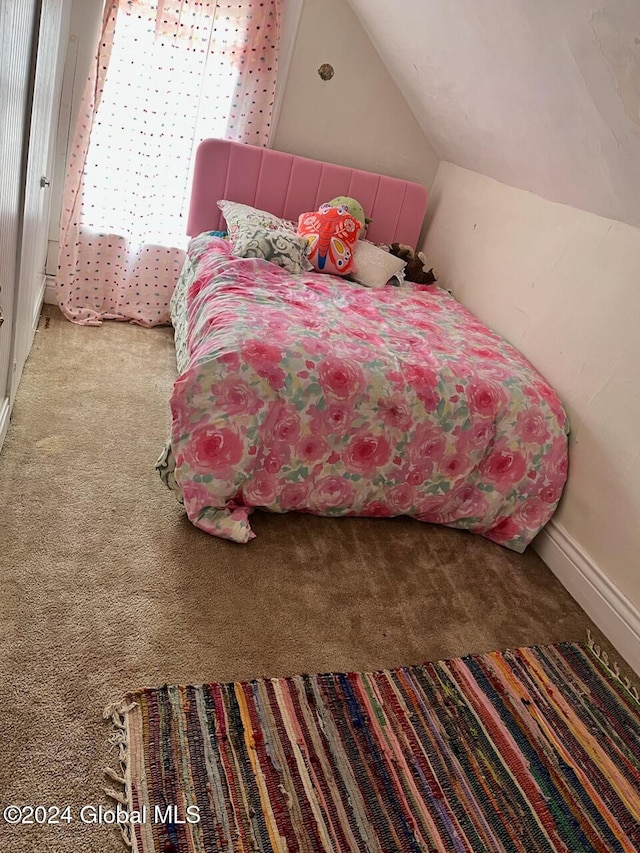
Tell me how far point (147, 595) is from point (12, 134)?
1232 millimetres

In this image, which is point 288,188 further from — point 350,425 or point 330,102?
point 350,425

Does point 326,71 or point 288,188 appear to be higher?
point 326,71

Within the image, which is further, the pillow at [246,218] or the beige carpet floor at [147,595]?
the pillow at [246,218]

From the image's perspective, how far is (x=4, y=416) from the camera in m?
2.22

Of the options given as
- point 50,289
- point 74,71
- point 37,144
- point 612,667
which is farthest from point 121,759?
point 74,71

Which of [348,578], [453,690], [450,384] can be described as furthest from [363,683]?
[450,384]

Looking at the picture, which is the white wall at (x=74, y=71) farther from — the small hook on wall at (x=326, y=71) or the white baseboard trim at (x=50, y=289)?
the small hook on wall at (x=326, y=71)

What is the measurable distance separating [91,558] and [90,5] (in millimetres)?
2583

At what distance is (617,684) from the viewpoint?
201 centimetres

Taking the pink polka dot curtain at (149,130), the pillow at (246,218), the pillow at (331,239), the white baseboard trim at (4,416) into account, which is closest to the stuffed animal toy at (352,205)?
the pillow at (331,239)

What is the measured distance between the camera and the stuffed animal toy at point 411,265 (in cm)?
354

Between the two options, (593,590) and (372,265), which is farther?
(372,265)

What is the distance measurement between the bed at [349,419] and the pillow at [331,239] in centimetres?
45

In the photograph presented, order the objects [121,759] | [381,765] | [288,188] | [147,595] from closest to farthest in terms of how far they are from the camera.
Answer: [121,759]
[381,765]
[147,595]
[288,188]
